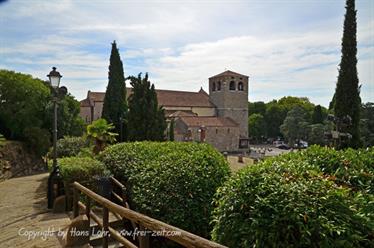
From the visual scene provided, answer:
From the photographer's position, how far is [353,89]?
1883 centimetres

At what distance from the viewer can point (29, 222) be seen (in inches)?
237

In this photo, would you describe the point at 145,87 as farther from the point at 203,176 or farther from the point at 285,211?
the point at 285,211

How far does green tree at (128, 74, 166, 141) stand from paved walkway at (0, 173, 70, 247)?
417 inches

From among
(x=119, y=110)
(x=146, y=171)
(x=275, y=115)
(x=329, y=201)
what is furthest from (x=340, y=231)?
(x=275, y=115)

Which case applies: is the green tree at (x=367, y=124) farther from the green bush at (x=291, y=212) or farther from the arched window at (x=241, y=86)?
the green bush at (x=291, y=212)

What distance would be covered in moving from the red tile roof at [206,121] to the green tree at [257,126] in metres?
20.3

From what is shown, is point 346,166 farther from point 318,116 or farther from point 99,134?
point 318,116

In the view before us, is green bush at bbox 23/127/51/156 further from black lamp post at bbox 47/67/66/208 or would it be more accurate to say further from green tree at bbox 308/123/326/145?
green tree at bbox 308/123/326/145

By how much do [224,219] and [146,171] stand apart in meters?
3.54

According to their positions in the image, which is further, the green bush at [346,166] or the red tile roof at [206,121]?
the red tile roof at [206,121]

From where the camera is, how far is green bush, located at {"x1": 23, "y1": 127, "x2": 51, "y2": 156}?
65.0 feet

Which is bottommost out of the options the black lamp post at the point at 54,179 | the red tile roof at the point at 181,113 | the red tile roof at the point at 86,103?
the black lamp post at the point at 54,179

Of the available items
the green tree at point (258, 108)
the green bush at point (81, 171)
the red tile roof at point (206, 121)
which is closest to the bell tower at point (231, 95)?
the red tile roof at point (206, 121)

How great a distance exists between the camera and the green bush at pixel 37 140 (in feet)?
65.0
